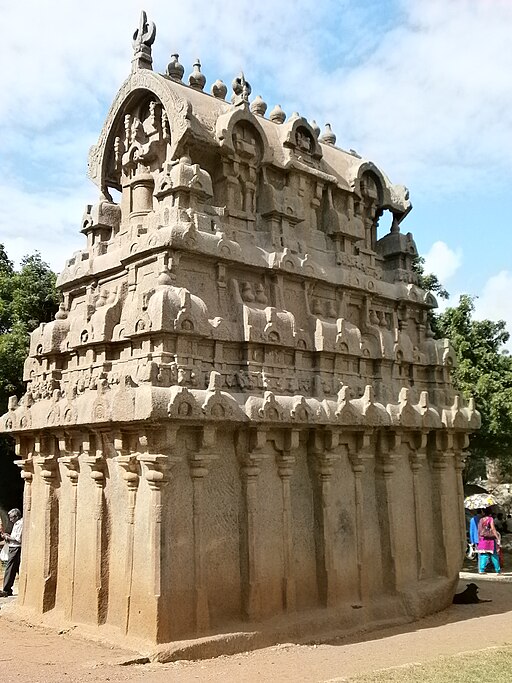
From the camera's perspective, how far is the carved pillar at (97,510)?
33.2ft

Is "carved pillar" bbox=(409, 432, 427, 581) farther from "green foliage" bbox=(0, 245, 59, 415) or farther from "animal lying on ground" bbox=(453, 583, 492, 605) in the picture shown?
"green foliage" bbox=(0, 245, 59, 415)

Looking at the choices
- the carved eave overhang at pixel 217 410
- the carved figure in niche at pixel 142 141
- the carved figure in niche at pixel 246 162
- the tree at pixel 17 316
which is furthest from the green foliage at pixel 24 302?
the carved figure in niche at pixel 246 162

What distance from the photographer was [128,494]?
9.82 metres

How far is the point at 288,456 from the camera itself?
433 inches

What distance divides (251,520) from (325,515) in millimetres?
1783

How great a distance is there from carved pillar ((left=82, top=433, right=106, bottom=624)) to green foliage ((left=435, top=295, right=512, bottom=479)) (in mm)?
14457

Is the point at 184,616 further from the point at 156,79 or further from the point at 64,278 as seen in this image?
the point at 156,79

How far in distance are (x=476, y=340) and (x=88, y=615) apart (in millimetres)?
17931

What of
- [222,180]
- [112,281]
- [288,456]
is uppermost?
[222,180]

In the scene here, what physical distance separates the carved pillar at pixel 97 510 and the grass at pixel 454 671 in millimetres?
4027

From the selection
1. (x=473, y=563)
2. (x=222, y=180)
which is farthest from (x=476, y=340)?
(x=222, y=180)

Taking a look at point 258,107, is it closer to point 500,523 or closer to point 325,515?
Result: point 325,515

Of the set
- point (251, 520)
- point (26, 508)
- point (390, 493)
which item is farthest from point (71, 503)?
point (390, 493)

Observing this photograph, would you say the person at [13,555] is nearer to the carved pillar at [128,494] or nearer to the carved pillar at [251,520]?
the carved pillar at [128,494]
